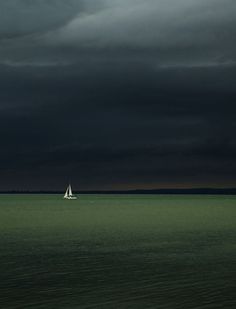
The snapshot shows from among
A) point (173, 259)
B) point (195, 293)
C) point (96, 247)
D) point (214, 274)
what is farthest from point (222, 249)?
point (195, 293)

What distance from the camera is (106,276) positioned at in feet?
121

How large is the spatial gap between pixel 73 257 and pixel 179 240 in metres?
21.9

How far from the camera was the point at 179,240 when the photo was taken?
217 feet

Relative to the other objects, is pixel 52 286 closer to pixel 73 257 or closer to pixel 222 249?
pixel 73 257

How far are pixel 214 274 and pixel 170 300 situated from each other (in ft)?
31.7

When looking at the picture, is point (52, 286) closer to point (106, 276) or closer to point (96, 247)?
point (106, 276)

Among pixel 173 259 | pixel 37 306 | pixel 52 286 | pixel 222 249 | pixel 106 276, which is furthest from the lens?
pixel 222 249

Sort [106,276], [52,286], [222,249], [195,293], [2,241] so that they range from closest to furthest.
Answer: [195,293], [52,286], [106,276], [222,249], [2,241]

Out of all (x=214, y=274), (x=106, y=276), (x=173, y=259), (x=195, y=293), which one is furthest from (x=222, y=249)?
(x=195, y=293)

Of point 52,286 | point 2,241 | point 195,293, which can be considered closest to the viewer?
point 195,293

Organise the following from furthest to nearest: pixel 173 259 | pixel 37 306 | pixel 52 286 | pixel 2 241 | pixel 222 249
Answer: pixel 2 241
pixel 222 249
pixel 173 259
pixel 52 286
pixel 37 306

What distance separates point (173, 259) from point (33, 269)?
13.3 meters

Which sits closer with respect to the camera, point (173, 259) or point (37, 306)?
point (37, 306)

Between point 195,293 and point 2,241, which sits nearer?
point 195,293
